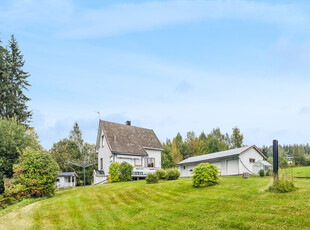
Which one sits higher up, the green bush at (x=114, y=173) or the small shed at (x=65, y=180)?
the green bush at (x=114, y=173)

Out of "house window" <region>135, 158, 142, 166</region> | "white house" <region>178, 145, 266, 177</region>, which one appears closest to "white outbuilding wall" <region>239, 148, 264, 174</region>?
"white house" <region>178, 145, 266, 177</region>

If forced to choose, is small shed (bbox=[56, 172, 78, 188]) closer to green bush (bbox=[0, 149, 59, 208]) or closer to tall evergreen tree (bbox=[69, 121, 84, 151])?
tall evergreen tree (bbox=[69, 121, 84, 151])

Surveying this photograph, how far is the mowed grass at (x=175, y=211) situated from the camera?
1021cm

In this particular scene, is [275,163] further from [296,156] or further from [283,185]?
[296,156]

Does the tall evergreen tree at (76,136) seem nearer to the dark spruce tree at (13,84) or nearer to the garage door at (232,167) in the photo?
the dark spruce tree at (13,84)

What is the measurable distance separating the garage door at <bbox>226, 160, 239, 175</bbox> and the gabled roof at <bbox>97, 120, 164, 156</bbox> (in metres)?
11.2

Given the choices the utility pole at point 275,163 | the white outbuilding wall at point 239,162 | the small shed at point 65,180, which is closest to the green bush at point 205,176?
the utility pole at point 275,163

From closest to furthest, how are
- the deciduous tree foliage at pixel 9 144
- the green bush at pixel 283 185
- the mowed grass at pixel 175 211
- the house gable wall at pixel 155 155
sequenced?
the mowed grass at pixel 175 211 → the green bush at pixel 283 185 → the deciduous tree foliage at pixel 9 144 → the house gable wall at pixel 155 155

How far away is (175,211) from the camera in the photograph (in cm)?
1309

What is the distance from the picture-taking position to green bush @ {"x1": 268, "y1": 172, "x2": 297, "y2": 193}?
1323cm

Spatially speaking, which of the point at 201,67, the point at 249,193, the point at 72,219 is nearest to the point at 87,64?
the point at 201,67

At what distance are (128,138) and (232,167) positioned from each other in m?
14.3

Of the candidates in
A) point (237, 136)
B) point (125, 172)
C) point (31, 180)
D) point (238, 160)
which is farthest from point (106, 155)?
point (237, 136)

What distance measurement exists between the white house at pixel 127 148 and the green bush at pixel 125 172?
4.79ft
